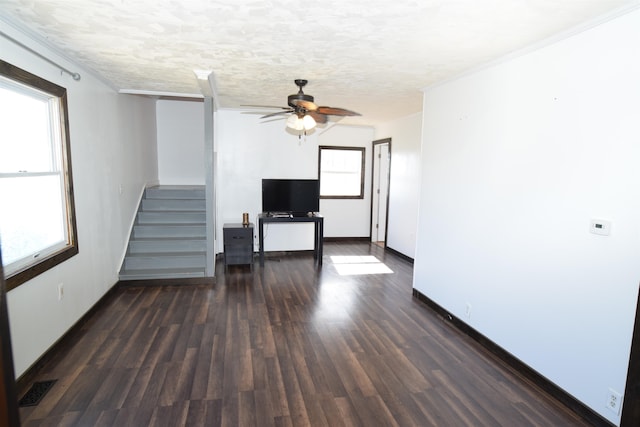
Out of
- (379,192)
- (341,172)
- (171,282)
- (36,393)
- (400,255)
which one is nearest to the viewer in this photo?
(36,393)

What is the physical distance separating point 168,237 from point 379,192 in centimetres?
431

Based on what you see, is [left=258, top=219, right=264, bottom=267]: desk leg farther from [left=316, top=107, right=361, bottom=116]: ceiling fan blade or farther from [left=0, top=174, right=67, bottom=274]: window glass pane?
[left=0, top=174, right=67, bottom=274]: window glass pane

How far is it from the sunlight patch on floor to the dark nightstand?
1.45 metres

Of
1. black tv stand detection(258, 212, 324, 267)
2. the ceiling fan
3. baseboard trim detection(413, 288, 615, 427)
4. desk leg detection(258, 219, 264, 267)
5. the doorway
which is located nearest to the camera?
baseboard trim detection(413, 288, 615, 427)

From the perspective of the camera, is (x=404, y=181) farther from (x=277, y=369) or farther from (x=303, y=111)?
(x=277, y=369)

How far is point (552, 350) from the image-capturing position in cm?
252

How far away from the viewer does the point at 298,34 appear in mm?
2486

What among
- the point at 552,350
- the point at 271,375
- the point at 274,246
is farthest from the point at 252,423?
the point at 274,246

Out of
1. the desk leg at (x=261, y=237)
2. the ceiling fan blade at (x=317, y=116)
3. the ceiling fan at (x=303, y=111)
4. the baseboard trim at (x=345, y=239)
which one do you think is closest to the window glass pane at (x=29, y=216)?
the ceiling fan at (x=303, y=111)

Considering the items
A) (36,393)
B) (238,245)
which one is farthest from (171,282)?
(36,393)

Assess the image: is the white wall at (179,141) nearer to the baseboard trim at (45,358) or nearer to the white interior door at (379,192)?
the white interior door at (379,192)

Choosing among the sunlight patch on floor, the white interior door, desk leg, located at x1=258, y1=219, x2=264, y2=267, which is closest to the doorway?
the white interior door

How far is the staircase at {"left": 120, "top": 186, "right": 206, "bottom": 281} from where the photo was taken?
481 centimetres

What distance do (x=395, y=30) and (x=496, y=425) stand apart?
104 inches
